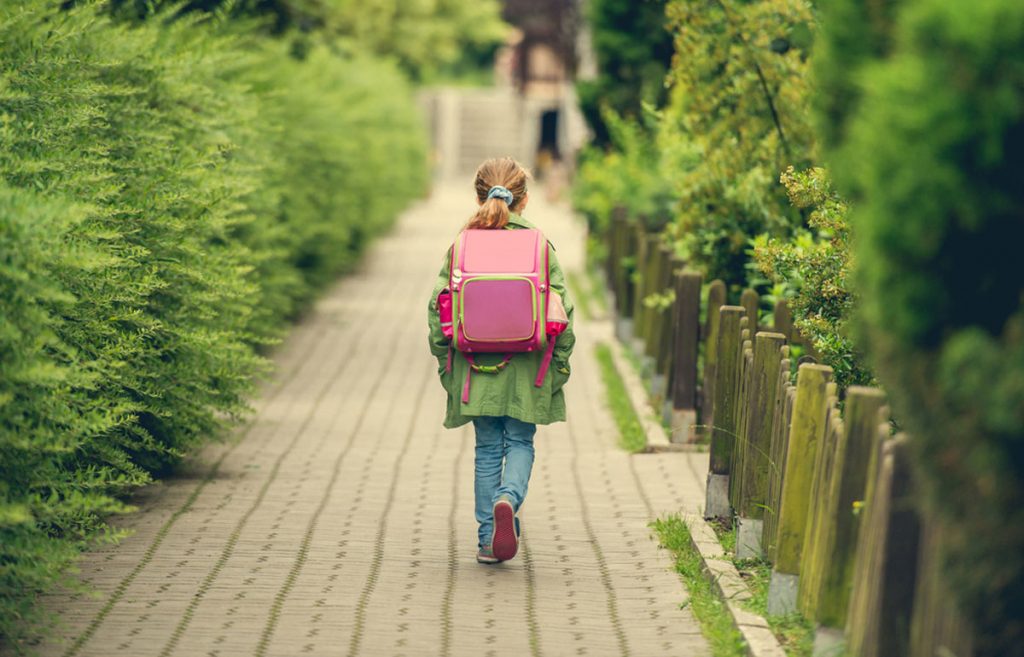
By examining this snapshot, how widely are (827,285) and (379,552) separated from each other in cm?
224

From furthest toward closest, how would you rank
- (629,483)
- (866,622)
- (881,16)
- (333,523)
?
1. (629,483)
2. (333,523)
3. (866,622)
4. (881,16)

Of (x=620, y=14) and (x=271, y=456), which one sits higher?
(x=620, y=14)

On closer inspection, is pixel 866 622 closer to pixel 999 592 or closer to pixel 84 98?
pixel 999 592

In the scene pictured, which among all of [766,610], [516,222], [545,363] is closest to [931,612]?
[766,610]

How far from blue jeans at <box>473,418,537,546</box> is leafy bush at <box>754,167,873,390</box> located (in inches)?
51.3

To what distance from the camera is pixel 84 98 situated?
6.95 metres

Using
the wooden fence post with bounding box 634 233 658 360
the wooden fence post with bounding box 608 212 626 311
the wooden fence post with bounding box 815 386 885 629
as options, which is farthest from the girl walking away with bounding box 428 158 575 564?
the wooden fence post with bounding box 608 212 626 311

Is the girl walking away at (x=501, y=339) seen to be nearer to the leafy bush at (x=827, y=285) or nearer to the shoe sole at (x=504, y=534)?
the shoe sole at (x=504, y=534)

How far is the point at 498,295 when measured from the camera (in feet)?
20.8

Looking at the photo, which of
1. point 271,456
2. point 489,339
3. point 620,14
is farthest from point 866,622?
point 620,14

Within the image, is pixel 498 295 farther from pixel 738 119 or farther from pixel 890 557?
pixel 738 119

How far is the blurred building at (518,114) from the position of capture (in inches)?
1735

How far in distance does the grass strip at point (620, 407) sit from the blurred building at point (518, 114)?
28031mm

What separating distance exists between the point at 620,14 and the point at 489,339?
43.7ft
